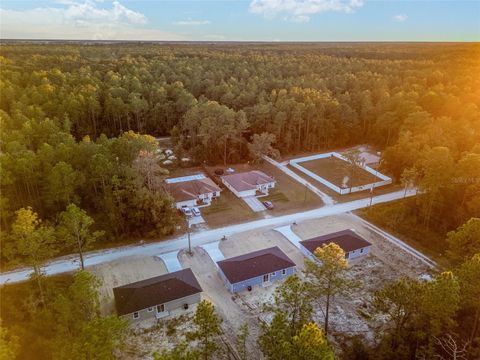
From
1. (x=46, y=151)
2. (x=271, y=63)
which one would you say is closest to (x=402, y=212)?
(x=46, y=151)

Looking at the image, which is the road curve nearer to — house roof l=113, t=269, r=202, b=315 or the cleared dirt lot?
the cleared dirt lot

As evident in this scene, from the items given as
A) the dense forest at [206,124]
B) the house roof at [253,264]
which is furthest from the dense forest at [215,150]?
the house roof at [253,264]

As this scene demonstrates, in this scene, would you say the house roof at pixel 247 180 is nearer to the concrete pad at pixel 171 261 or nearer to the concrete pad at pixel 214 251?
the concrete pad at pixel 214 251

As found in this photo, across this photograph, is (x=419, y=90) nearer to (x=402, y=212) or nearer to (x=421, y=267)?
(x=402, y=212)

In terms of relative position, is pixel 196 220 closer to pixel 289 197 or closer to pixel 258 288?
pixel 258 288

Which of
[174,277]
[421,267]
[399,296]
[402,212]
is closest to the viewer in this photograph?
[399,296]
